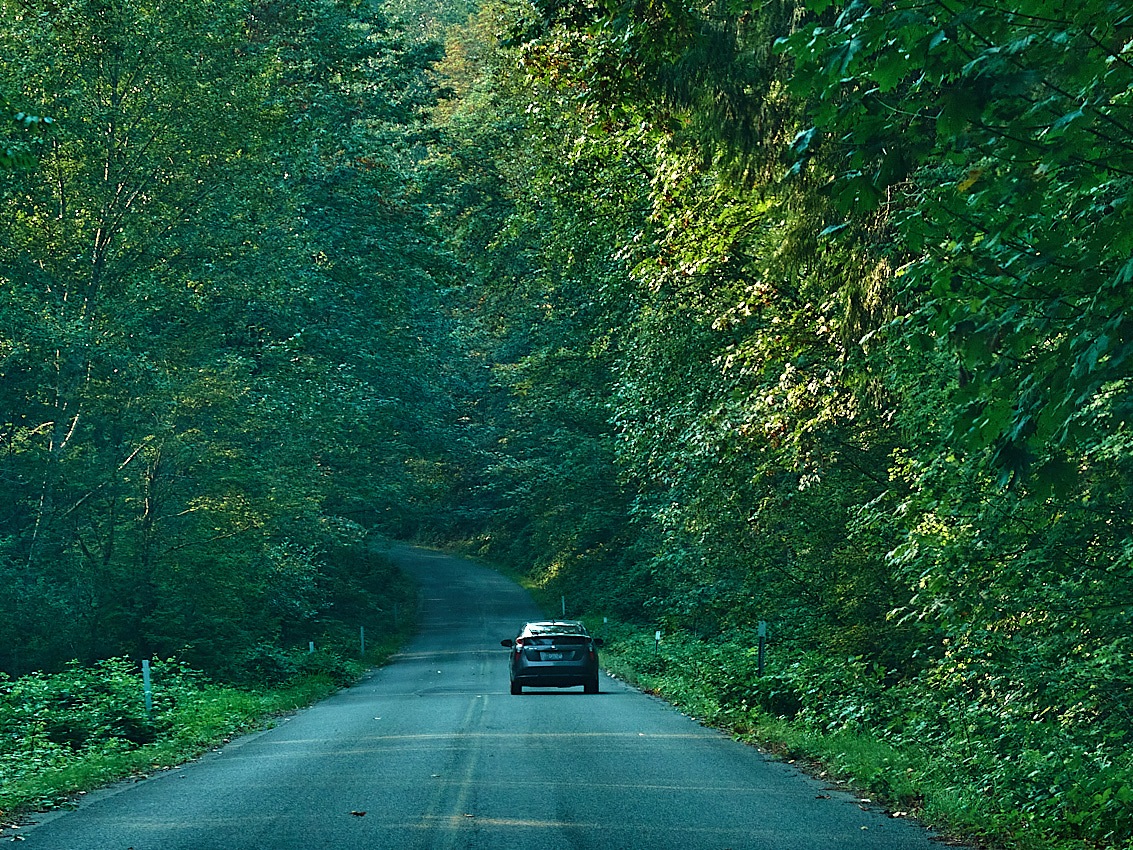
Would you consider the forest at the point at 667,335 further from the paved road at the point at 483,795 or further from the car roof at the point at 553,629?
the car roof at the point at 553,629

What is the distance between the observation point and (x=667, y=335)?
2100 cm

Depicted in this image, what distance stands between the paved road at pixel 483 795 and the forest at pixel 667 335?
1.32m

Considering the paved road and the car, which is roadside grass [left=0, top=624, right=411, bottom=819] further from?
the car

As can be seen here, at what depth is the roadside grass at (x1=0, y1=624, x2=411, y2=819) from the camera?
1204cm

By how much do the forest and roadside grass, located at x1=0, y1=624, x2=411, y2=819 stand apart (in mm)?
2992

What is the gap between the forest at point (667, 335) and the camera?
640cm

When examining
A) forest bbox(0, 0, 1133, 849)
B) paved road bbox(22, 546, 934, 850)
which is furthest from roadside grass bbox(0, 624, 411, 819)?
forest bbox(0, 0, 1133, 849)

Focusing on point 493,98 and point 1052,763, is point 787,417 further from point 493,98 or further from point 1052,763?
point 493,98

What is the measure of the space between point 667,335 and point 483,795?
1178 centimetres

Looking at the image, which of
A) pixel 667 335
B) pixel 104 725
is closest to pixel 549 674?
pixel 667 335

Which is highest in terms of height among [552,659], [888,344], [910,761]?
[888,344]

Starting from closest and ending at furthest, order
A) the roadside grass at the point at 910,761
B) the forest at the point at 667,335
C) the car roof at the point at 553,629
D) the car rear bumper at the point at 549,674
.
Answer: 1. the forest at the point at 667,335
2. the roadside grass at the point at 910,761
3. the car rear bumper at the point at 549,674
4. the car roof at the point at 553,629

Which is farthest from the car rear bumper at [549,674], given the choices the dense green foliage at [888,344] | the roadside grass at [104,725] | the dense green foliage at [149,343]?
the dense green foliage at [149,343]

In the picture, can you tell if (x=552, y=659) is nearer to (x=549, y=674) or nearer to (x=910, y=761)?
(x=549, y=674)
